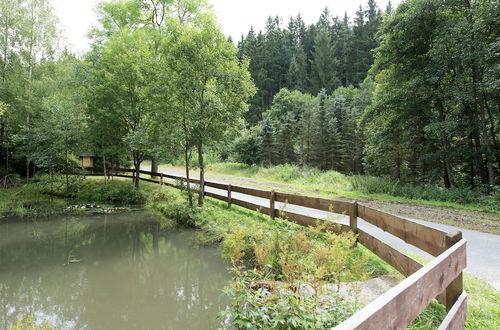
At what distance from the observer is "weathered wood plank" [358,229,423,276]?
3475 millimetres

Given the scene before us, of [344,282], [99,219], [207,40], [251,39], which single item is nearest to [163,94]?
[207,40]

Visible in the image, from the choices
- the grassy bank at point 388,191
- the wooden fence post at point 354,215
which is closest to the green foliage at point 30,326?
the wooden fence post at point 354,215

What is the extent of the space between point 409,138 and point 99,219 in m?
15.5

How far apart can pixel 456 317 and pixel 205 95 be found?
10522 mm

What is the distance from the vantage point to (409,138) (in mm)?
15109

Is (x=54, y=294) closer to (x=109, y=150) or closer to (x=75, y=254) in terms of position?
(x=75, y=254)

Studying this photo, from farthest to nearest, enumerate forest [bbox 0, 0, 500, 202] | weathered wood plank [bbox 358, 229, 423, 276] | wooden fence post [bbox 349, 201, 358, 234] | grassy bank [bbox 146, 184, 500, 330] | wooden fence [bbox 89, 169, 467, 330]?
forest [bbox 0, 0, 500, 202] → wooden fence post [bbox 349, 201, 358, 234] → weathered wood plank [bbox 358, 229, 423, 276] → grassy bank [bbox 146, 184, 500, 330] → wooden fence [bbox 89, 169, 467, 330]

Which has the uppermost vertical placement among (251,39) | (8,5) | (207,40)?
(251,39)

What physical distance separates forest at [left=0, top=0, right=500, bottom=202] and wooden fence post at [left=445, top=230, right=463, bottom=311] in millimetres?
9176

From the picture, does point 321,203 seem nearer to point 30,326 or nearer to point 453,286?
point 453,286

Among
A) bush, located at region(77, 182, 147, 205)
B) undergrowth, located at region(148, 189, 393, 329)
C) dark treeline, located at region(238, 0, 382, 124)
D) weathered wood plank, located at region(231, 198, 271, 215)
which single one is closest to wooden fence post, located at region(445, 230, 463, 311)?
undergrowth, located at region(148, 189, 393, 329)

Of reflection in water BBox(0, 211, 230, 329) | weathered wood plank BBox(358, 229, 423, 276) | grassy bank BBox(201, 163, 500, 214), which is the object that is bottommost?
reflection in water BBox(0, 211, 230, 329)

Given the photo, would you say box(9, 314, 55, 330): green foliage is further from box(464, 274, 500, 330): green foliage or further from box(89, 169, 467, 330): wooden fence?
box(464, 274, 500, 330): green foliage

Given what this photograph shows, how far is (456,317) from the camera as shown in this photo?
7.25ft
